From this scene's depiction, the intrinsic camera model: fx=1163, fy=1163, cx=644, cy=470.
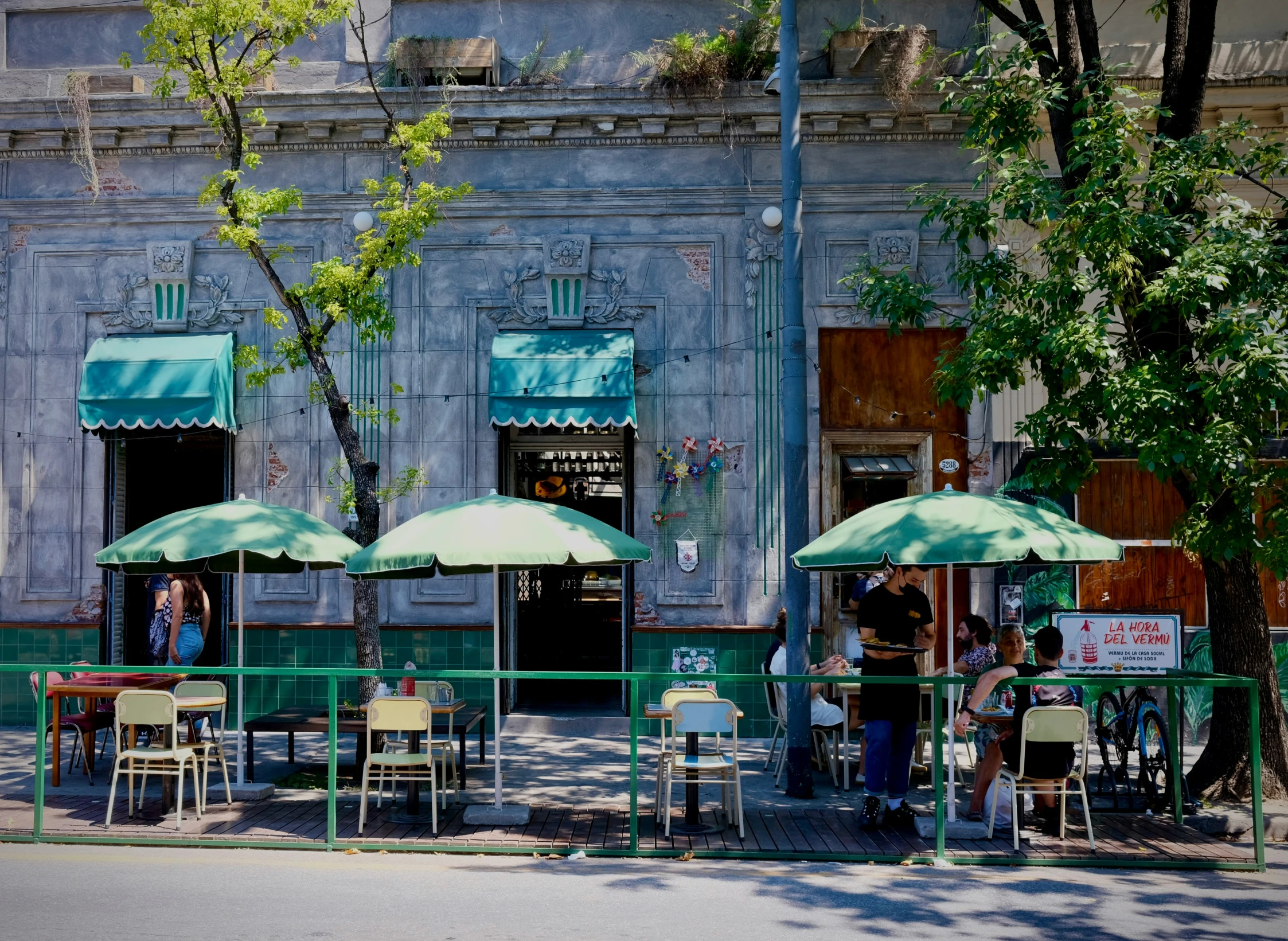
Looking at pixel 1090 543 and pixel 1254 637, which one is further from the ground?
pixel 1090 543

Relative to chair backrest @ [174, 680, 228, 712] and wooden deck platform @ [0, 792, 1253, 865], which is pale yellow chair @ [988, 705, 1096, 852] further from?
chair backrest @ [174, 680, 228, 712]

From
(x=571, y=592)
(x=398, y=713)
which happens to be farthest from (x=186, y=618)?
(x=571, y=592)

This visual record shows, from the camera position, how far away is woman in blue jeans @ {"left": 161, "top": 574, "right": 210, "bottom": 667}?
38.7 feet

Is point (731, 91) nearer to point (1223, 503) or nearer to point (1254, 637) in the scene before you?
point (1223, 503)

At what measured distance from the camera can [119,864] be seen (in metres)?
7.79

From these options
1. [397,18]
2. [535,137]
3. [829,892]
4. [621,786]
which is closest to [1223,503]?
[829,892]

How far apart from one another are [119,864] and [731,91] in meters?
10.6

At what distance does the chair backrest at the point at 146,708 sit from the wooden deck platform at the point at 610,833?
77 cm

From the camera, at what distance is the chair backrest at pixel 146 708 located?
29.1 ft

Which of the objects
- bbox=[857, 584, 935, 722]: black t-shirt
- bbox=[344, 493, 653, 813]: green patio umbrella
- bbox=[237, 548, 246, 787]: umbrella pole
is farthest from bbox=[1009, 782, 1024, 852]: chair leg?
bbox=[237, 548, 246, 787]: umbrella pole

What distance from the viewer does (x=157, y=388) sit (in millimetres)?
13844

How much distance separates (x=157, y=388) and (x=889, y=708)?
954 centimetres

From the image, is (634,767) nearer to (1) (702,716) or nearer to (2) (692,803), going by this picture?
(1) (702,716)

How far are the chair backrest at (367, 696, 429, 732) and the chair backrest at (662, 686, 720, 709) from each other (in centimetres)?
186
